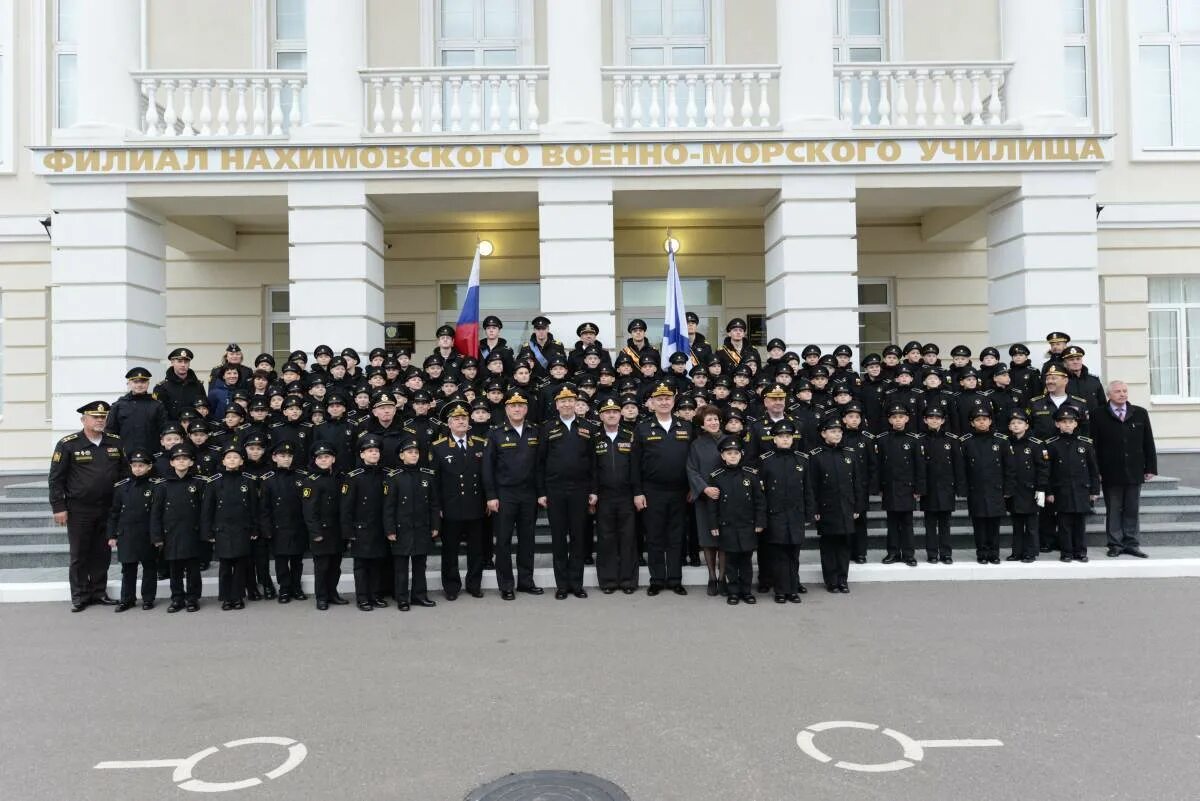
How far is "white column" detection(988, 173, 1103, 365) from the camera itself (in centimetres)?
1200

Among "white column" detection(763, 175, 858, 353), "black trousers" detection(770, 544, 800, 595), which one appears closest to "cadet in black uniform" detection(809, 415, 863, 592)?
"black trousers" detection(770, 544, 800, 595)

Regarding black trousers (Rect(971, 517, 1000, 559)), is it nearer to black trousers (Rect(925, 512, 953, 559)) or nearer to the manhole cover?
black trousers (Rect(925, 512, 953, 559))

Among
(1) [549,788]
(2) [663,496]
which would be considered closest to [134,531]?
(2) [663,496]

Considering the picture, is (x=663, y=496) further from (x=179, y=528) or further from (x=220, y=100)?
(x=220, y=100)

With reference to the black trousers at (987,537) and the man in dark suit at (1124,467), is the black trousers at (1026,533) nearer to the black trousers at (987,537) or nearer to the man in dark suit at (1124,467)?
the black trousers at (987,537)

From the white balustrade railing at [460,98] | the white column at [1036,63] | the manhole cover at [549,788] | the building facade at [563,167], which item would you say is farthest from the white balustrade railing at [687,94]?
the manhole cover at [549,788]

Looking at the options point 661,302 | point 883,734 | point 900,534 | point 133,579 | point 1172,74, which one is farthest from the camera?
point 1172,74

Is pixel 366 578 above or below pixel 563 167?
below

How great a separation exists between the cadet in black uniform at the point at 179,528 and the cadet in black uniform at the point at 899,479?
278 inches

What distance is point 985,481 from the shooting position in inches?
347

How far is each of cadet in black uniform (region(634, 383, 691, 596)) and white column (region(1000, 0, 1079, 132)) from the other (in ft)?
27.2

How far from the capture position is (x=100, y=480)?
825 cm

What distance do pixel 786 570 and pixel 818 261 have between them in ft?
19.3

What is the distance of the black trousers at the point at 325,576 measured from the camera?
25.8 feet
